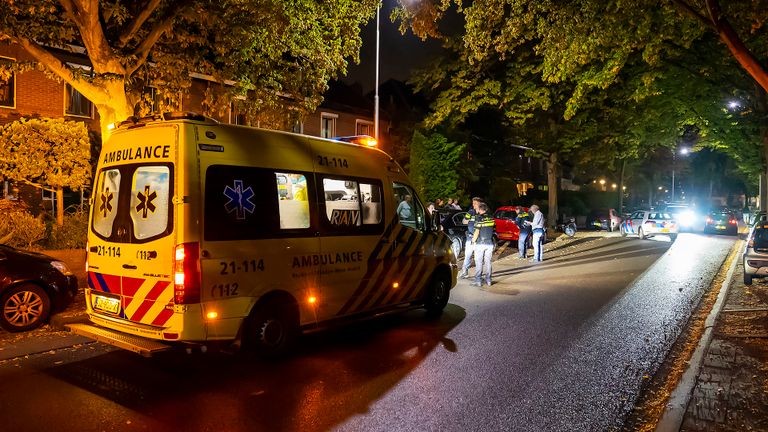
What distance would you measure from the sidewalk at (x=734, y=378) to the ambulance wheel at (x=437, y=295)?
3803mm

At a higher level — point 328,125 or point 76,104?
point 328,125

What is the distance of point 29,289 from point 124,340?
9.93ft

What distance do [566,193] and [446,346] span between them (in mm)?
41889

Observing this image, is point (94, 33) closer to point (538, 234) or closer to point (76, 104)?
point (76, 104)

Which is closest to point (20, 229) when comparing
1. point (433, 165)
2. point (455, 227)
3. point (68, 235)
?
point (68, 235)

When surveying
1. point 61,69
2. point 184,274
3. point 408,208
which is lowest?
point 184,274

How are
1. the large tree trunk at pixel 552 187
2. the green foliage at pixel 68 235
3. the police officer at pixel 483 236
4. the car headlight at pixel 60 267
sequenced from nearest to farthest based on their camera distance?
the car headlight at pixel 60 267 < the police officer at pixel 483 236 < the green foliage at pixel 68 235 < the large tree trunk at pixel 552 187

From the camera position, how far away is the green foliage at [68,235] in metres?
13.1

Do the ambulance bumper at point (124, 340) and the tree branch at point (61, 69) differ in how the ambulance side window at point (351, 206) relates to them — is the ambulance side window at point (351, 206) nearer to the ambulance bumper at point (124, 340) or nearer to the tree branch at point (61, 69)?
the ambulance bumper at point (124, 340)

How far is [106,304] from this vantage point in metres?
5.90

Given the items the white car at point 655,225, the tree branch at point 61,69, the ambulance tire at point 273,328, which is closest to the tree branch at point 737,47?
the ambulance tire at point 273,328

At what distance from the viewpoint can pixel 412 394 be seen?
17.0 ft

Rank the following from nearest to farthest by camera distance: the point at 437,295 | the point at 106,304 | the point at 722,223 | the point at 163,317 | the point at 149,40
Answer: the point at 163,317
the point at 106,304
the point at 437,295
the point at 149,40
the point at 722,223

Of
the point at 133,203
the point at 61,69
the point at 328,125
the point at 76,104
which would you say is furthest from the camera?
the point at 328,125
